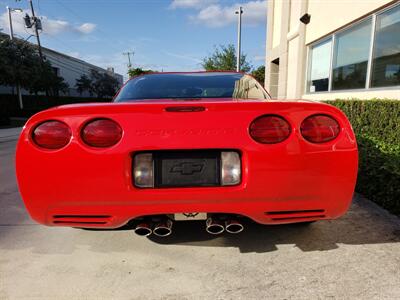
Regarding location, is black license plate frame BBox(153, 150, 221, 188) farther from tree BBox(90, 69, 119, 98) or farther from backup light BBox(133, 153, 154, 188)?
tree BBox(90, 69, 119, 98)

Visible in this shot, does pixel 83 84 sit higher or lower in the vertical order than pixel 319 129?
higher

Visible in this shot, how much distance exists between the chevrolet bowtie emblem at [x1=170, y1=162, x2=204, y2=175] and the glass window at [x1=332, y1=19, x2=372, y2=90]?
6142 mm

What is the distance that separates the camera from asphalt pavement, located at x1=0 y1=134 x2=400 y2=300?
5.99ft

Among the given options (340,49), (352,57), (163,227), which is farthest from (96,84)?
(163,227)

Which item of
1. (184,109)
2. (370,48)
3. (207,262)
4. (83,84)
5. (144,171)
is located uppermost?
(83,84)

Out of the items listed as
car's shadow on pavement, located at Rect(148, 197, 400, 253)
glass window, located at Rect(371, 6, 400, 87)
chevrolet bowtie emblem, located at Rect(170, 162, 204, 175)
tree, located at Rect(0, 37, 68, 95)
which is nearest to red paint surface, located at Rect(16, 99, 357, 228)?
chevrolet bowtie emblem, located at Rect(170, 162, 204, 175)

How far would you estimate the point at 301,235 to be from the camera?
2508 millimetres

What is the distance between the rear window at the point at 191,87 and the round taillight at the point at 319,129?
79 cm

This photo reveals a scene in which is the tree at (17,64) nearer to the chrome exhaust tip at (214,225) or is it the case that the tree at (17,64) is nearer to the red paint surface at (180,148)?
the red paint surface at (180,148)

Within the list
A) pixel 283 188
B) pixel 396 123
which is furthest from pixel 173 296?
pixel 396 123

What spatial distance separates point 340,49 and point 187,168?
7.60 m

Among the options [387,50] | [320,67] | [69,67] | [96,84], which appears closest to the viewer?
[387,50]

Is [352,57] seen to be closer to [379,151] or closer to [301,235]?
[379,151]

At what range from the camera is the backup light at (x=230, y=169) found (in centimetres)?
181
